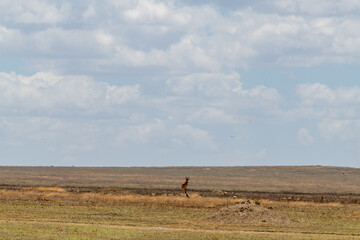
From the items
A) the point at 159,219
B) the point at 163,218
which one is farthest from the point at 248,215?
the point at 159,219

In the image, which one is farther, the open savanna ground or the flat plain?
the flat plain

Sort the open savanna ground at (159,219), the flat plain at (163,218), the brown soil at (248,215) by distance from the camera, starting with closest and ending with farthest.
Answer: the open savanna ground at (159,219) < the flat plain at (163,218) < the brown soil at (248,215)

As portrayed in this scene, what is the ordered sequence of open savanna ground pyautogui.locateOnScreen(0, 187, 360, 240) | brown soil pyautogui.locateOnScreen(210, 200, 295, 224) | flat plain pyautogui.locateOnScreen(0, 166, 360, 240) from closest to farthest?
1. open savanna ground pyautogui.locateOnScreen(0, 187, 360, 240)
2. flat plain pyautogui.locateOnScreen(0, 166, 360, 240)
3. brown soil pyautogui.locateOnScreen(210, 200, 295, 224)

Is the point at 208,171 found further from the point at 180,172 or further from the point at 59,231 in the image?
the point at 59,231

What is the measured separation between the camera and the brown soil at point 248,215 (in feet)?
167

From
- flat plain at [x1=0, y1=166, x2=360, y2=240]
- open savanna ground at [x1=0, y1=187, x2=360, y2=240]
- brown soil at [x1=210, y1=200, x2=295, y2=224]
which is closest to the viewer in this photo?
open savanna ground at [x1=0, y1=187, x2=360, y2=240]

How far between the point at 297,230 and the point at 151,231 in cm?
965

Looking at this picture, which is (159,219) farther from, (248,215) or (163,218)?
(248,215)

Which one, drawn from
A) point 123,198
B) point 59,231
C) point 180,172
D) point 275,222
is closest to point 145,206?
point 123,198

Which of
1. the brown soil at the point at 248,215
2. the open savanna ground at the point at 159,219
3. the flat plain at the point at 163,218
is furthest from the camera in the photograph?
the brown soil at the point at 248,215

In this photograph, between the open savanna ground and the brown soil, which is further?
the brown soil

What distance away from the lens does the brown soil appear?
50.9 metres

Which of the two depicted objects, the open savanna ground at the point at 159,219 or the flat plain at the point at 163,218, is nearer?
the open savanna ground at the point at 159,219

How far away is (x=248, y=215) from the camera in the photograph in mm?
51688
